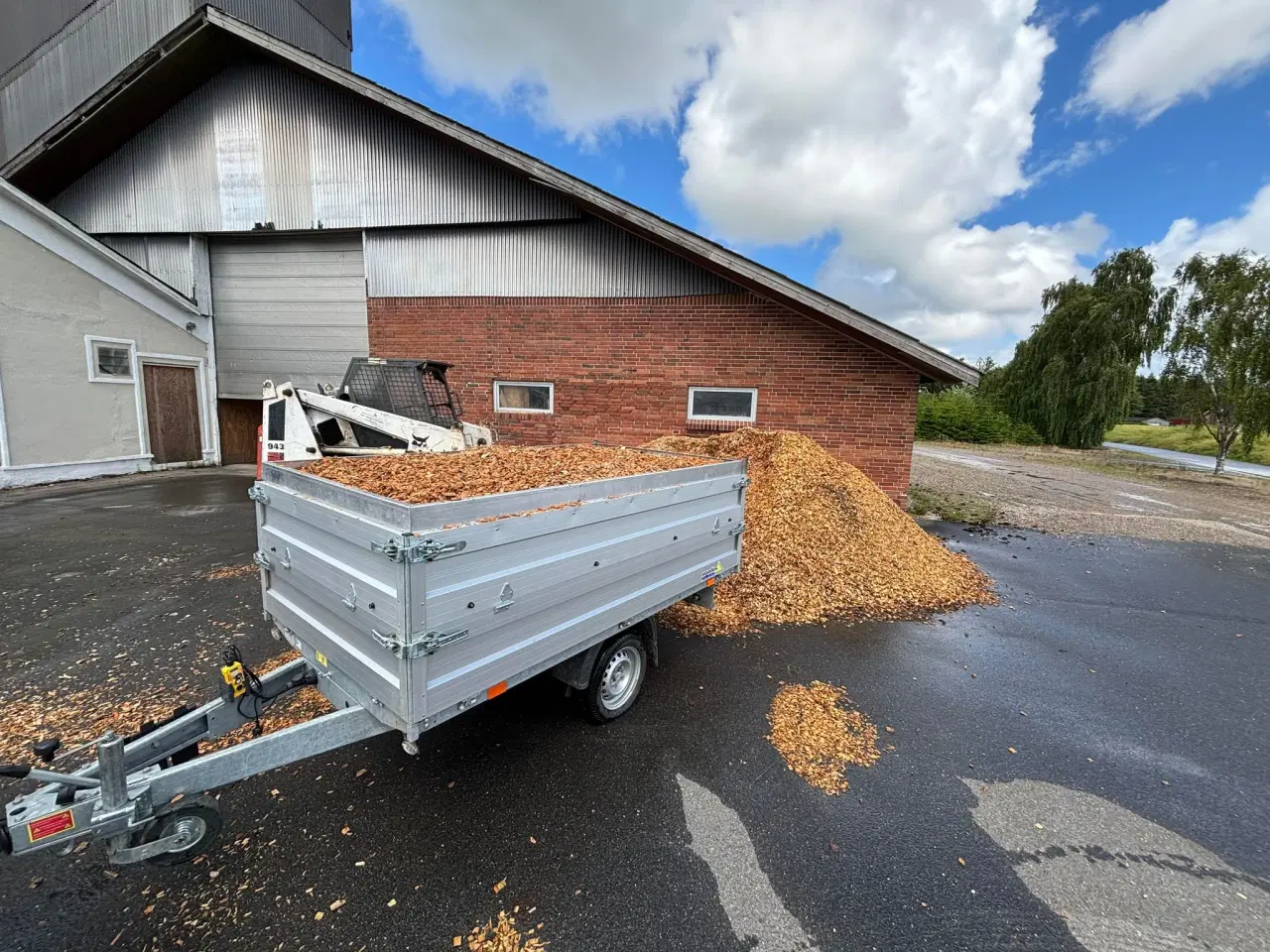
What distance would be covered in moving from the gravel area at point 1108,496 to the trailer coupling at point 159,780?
1151 centimetres

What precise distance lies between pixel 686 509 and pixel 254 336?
14333 millimetres

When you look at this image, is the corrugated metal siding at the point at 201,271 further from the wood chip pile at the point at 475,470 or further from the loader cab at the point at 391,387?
the wood chip pile at the point at 475,470

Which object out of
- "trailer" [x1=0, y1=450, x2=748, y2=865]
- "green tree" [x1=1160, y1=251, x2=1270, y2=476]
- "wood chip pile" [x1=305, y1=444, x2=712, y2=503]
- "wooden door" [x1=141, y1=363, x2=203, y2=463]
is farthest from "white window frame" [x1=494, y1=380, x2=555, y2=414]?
"green tree" [x1=1160, y1=251, x2=1270, y2=476]

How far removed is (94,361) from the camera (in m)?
11.0

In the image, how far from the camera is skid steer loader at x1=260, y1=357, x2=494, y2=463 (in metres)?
7.44

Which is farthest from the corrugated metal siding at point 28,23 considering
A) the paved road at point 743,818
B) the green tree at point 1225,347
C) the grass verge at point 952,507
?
the green tree at point 1225,347

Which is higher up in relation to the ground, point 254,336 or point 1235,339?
point 1235,339

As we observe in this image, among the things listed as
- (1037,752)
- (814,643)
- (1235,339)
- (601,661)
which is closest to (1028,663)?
(1037,752)

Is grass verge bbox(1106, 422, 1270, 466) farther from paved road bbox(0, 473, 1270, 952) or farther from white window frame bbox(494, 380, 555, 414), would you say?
white window frame bbox(494, 380, 555, 414)

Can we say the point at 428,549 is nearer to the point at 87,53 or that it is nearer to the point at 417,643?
the point at 417,643

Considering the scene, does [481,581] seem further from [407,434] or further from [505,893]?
[407,434]

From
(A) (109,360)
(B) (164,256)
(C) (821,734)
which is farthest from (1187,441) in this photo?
(A) (109,360)

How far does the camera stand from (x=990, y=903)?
7.53 ft

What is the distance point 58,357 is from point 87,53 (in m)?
8.56
